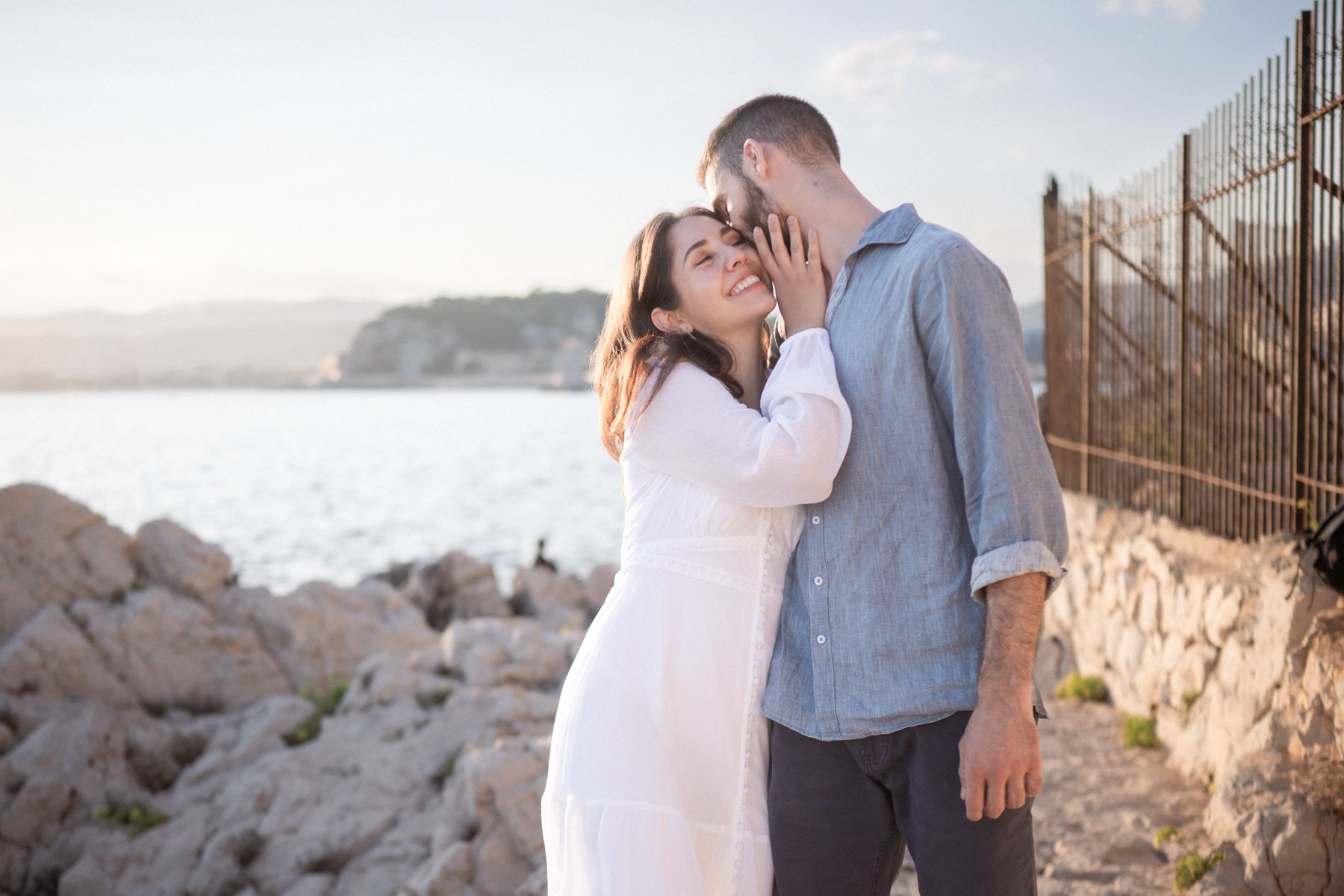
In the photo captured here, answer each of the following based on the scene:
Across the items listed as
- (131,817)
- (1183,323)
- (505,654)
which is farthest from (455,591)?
(1183,323)

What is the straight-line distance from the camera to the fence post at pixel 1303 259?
159 inches

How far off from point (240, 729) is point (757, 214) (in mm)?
6537

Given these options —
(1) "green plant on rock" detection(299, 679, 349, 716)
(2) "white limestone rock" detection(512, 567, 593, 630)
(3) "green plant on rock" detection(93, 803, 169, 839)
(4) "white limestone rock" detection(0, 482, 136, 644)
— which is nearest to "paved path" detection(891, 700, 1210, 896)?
(1) "green plant on rock" detection(299, 679, 349, 716)

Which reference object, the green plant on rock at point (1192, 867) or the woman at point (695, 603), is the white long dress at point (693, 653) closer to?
the woman at point (695, 603)

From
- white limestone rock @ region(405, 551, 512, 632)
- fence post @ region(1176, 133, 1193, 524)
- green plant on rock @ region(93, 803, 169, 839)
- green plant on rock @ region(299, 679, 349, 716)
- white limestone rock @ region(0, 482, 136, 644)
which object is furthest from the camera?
white limestone rock @ region(405, 551, 512, 632)

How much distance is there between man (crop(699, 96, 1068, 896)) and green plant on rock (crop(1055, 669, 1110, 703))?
4805 mm

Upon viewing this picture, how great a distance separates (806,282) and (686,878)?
1.37m

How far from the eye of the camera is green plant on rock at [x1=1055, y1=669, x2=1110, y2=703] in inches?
254

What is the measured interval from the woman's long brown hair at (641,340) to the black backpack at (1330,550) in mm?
2396

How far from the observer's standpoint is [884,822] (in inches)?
83.4

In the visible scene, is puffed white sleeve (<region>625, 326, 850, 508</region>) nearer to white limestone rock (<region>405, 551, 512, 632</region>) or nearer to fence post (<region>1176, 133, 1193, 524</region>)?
fence post (<region>1176, 133, 1193, 524</region>)

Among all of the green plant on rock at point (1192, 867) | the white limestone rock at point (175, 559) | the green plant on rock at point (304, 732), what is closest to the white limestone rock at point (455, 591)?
the white limestone rock at point (175, 559)

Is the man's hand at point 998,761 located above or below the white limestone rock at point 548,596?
above

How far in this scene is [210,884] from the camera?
219 inches
